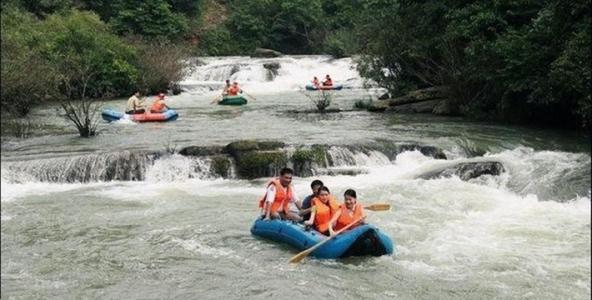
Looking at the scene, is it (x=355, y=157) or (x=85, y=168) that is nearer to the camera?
(x=85, y=168)

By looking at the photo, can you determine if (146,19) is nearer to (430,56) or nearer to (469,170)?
(430,56)

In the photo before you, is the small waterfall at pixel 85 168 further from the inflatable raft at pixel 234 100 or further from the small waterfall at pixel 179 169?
the inflatable raft at pixel 234 100

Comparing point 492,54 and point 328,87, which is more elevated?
point 492,54

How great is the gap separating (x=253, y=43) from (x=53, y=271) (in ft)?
144

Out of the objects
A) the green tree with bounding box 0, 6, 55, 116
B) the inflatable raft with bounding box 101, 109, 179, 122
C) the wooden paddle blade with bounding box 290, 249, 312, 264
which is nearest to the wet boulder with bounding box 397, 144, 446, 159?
the wooden paddle blade with bounding box 290, 249, 312, 264

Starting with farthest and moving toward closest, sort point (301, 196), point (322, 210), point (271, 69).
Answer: point (271, 69) → point (301, 196) → point (322, 210)

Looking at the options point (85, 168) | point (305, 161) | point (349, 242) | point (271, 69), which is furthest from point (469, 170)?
point (271, 69)

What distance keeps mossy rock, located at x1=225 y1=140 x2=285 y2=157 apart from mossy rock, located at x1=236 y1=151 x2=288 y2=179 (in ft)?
0.64

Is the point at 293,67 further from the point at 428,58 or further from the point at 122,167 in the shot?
the point at 122,167

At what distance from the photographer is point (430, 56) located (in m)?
23.0

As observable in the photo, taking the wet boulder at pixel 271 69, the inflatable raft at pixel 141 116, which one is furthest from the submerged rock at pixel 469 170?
the wet boulder at pixel 271 69

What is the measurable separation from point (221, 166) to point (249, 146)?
0.87 metres

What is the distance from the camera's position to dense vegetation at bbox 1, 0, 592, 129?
16.8m

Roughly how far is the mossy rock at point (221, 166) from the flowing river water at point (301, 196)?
114 mm
